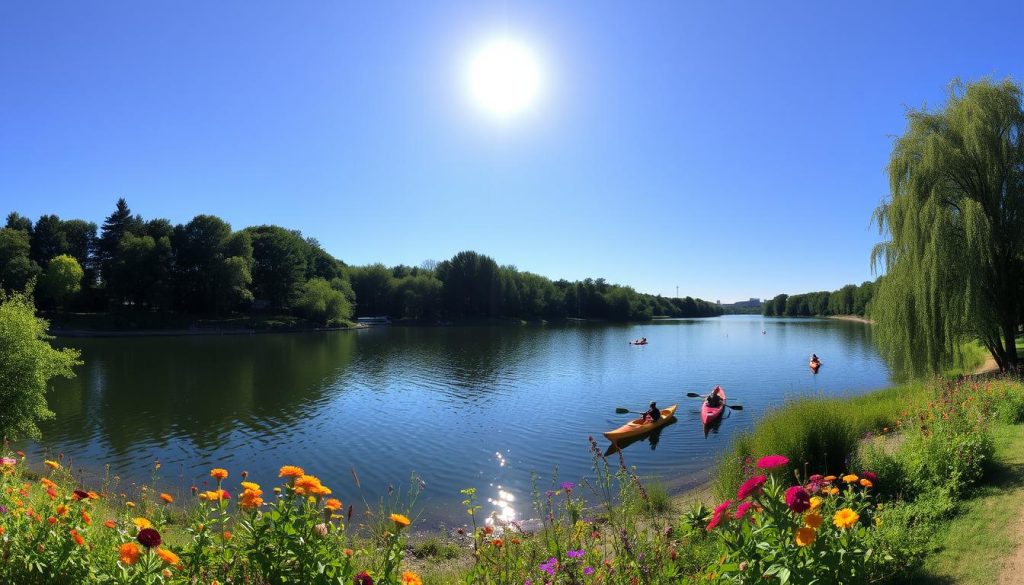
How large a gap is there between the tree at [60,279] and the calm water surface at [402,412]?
24.4m

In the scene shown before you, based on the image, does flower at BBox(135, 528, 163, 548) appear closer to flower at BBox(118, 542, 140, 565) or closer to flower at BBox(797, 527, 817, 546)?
flower at BBox(118, 542, 140, 565)

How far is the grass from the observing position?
3.98m

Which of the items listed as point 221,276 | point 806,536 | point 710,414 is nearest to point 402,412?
point 710,414

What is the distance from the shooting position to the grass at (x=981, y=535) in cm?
398

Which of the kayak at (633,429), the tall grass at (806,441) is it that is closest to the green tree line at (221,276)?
the kayak at (633,429)

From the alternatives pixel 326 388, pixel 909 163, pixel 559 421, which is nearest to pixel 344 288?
pixel 326 388

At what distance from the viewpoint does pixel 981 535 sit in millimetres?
4512

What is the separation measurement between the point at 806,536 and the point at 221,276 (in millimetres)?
72333

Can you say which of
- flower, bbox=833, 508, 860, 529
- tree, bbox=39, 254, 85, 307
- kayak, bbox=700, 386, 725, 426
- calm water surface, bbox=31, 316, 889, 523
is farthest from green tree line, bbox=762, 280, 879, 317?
tree, bbox=39, 254, 85, 307

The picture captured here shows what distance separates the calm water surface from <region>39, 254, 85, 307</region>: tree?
24.4 meters

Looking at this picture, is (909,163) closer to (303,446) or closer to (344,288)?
(303,446)

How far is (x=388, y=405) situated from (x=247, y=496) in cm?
1964

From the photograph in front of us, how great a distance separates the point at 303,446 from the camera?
15328 mm

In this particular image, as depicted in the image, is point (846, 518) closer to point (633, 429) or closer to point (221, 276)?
point (633, 429)
